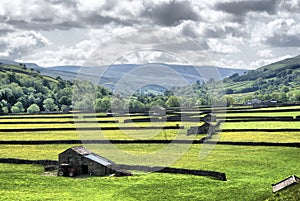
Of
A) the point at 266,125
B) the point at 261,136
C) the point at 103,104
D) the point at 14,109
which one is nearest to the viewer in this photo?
the point at 261,136

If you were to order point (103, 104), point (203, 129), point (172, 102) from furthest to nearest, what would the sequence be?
1. point (172, 102)
2. point (103, 104)
3. point (203, 129)

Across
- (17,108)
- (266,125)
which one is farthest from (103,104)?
(266,125)

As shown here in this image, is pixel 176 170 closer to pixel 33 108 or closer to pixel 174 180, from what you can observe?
pixel 174 180

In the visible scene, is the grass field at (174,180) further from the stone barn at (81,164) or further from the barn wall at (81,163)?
the barn wall at (81,163)

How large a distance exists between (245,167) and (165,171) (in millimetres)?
9466

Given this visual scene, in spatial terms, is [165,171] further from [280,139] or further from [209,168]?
[280,139]

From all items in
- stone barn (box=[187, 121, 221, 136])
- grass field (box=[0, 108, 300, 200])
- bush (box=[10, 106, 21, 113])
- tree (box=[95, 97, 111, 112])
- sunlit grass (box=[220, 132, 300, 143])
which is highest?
tree (box=[95, 97, 111, 112])

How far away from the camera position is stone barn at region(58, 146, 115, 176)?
175ft

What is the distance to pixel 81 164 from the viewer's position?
2151 inches

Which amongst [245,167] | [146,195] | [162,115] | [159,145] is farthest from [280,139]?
[162,115]

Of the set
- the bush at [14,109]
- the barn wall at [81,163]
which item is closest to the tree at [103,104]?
the bush at [14,109]

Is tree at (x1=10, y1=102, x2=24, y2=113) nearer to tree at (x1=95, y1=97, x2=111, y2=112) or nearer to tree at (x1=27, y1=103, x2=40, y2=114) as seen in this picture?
tree at (x1=27, y1=103, x2=40, y2=114)

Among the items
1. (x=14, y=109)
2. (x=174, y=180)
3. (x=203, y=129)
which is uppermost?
(x=14, y=109)

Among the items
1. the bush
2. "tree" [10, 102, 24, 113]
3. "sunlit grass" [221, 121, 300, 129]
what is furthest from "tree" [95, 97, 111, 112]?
"sunlit grass" [221, 121, 300, 129]
